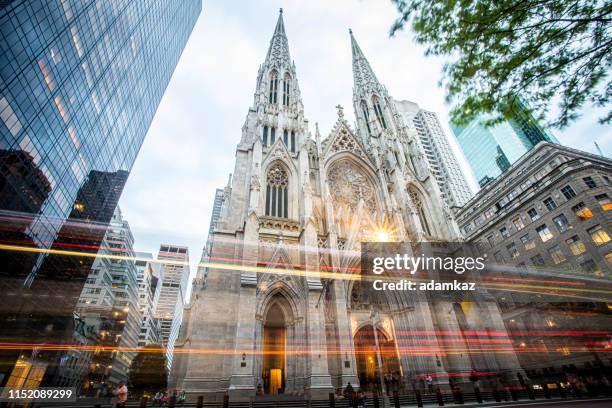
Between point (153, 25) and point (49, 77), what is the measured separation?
21.9m

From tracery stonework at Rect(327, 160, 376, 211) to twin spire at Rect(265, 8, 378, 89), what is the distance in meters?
16.6

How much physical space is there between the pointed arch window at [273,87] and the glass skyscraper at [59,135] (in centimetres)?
1870

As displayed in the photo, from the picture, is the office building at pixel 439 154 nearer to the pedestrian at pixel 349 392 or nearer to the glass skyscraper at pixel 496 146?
the glass skyscraper at pixel 496 146

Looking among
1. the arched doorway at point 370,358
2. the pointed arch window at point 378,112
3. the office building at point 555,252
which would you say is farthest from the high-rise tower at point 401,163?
the office building at point 555,252

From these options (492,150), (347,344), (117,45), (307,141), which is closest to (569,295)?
(347,344)

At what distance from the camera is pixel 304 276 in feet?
62.1

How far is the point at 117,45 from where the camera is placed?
33.5 meters

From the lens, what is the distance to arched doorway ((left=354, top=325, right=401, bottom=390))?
19125 mm

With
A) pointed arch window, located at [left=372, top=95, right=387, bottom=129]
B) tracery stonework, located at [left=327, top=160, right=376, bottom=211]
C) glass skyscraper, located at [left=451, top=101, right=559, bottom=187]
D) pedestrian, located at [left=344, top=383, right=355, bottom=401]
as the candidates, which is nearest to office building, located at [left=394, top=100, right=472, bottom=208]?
glass skyscraper, located at [left=451, top=101, right=559, bottom=187]

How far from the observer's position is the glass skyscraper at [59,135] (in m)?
21.9

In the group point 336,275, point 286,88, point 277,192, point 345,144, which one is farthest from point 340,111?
point 336,275

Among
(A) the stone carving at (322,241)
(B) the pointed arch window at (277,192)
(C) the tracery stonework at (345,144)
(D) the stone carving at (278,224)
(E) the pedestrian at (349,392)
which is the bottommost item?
(E) the pedestrian at (349,392)

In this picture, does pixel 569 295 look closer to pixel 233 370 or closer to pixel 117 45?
pixel 233 370

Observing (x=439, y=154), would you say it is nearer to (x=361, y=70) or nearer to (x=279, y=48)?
(x=361, y=70)
